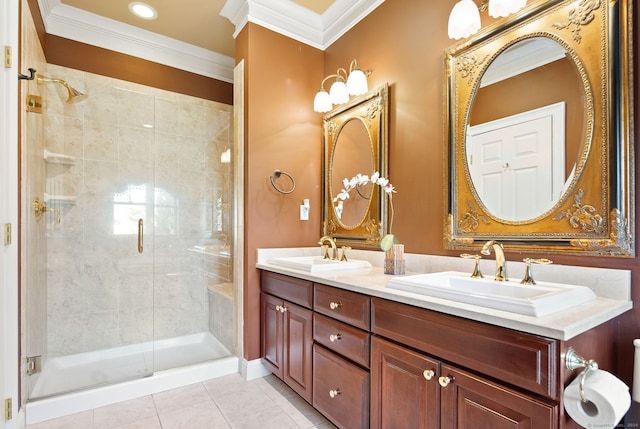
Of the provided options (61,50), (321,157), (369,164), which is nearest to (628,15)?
(369,164)

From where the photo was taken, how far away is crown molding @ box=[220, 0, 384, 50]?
2.36m

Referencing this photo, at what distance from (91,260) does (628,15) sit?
3454 millimetres

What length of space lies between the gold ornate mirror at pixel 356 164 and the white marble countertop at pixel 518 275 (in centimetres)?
41

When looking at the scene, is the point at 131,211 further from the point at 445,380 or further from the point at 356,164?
the point at 445,380

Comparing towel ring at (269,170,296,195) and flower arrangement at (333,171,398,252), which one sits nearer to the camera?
flower arrangement at (333,171,398,252)

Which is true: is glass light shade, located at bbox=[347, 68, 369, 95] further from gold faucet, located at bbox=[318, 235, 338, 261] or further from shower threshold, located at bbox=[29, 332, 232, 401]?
shower threshold, located at bbox=[29, 332, 232, 401]

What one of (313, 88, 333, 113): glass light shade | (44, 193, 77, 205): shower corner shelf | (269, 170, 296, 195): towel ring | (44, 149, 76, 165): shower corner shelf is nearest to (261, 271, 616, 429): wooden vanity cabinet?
(269, 170, 296, 195): towel ring

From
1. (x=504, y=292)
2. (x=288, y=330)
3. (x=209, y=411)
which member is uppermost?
(x=504, y=292)

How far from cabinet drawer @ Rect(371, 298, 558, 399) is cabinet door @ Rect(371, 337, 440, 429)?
5cm

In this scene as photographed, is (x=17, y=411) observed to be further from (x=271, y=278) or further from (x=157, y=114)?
(x=157, y=114)

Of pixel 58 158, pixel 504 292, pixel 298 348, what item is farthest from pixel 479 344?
pixel 58 158

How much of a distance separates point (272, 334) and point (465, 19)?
82.6 inches

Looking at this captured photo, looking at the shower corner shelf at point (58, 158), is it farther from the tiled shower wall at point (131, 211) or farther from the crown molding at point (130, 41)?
the crown molding at point (130, 41)

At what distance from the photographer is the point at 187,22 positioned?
2.64 m
